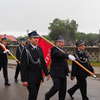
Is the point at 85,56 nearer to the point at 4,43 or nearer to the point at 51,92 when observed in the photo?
the point at 51,92

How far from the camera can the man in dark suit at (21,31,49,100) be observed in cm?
679

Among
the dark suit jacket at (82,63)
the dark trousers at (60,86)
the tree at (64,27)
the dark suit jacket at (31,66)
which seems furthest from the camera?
the tree at (64,27)

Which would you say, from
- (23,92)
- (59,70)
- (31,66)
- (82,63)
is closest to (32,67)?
(31,66)

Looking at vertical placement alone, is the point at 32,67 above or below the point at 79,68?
above

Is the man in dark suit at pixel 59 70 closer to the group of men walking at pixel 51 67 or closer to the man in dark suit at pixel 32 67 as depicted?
the group of men walking at pixel 51 67

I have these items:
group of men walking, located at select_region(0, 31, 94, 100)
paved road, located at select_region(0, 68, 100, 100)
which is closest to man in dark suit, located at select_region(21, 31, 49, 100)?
group of men walking, located at select_region(0, 31, 94, 100)

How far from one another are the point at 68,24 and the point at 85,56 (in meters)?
41.7

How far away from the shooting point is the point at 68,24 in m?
49.9

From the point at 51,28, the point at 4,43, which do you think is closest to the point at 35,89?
the point at 4,43

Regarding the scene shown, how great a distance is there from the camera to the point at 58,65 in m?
7.73

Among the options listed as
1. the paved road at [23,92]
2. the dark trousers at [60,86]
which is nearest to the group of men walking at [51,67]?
the dark trousers at [60,86]

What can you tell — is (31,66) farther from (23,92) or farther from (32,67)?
(23,92)

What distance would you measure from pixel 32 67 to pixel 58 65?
1.04 m

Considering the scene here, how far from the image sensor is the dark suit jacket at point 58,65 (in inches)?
302
